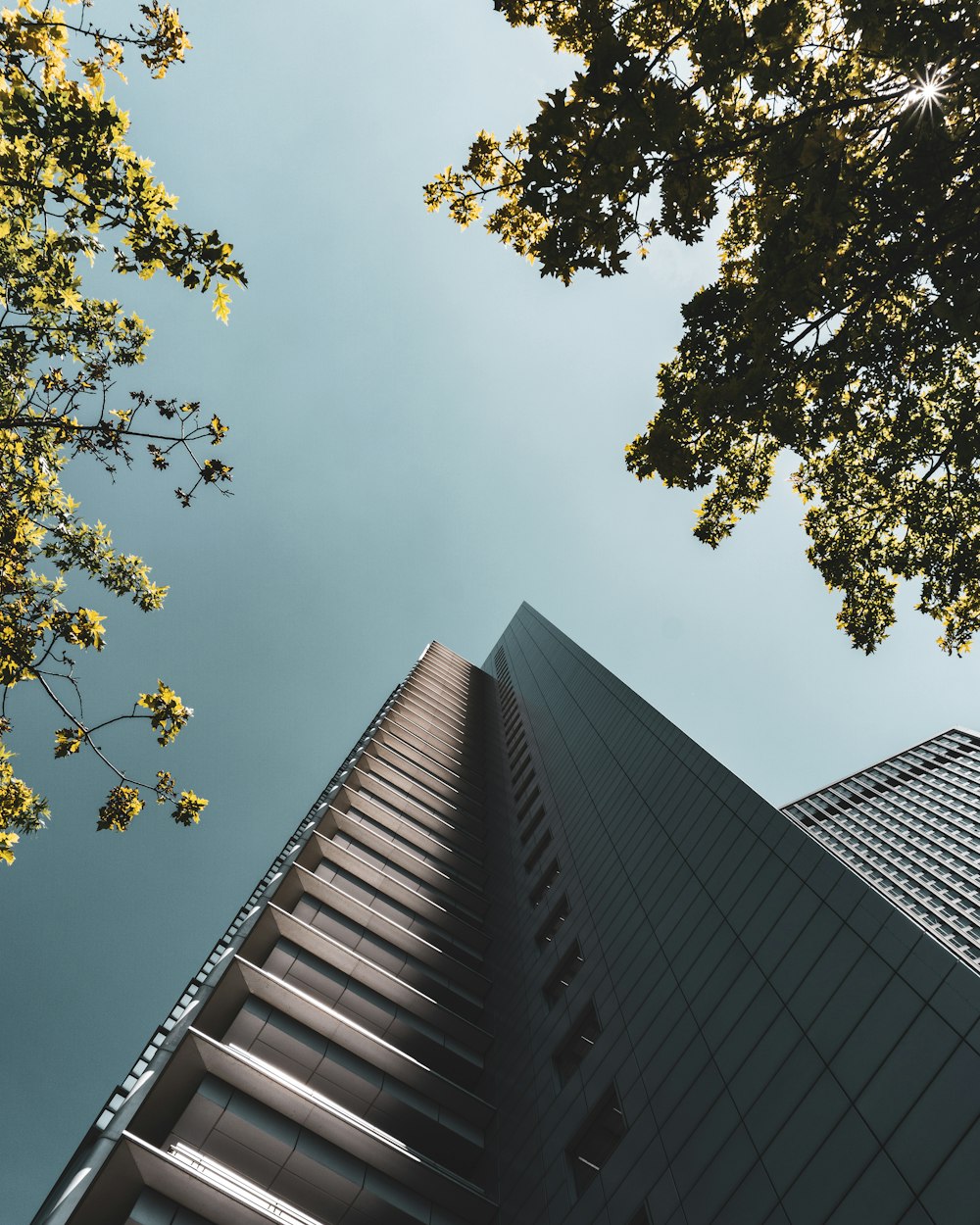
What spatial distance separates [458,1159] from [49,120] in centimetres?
1938

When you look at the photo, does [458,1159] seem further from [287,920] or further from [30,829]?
[30,829]

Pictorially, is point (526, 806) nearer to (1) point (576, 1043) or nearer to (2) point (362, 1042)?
(1) point (576, 1043)

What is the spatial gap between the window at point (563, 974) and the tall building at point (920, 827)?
39.0 meters

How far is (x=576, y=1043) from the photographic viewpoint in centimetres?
1533

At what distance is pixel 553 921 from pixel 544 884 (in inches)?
97.3

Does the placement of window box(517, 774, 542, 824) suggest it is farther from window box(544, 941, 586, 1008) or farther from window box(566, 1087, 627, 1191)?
window box(566, 1087, 627, 1191)

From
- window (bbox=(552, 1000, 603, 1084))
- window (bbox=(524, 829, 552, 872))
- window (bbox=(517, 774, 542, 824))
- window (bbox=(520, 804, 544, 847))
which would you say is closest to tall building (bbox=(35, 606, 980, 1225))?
window (bbox=(552, 1000, 603, 1084))

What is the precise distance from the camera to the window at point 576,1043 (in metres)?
14.9

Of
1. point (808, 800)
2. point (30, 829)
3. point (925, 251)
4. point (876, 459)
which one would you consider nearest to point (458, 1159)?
point (30, 829)

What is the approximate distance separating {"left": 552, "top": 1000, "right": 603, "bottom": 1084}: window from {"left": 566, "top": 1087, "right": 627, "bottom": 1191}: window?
72.9 inches

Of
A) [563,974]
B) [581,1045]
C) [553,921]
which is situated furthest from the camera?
[553,921]

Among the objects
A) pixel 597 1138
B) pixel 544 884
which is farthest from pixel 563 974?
pixel 544 884

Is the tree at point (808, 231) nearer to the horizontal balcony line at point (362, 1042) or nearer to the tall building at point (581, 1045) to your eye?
the tall building at point (581, 1045)

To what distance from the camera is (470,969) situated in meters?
19.8
